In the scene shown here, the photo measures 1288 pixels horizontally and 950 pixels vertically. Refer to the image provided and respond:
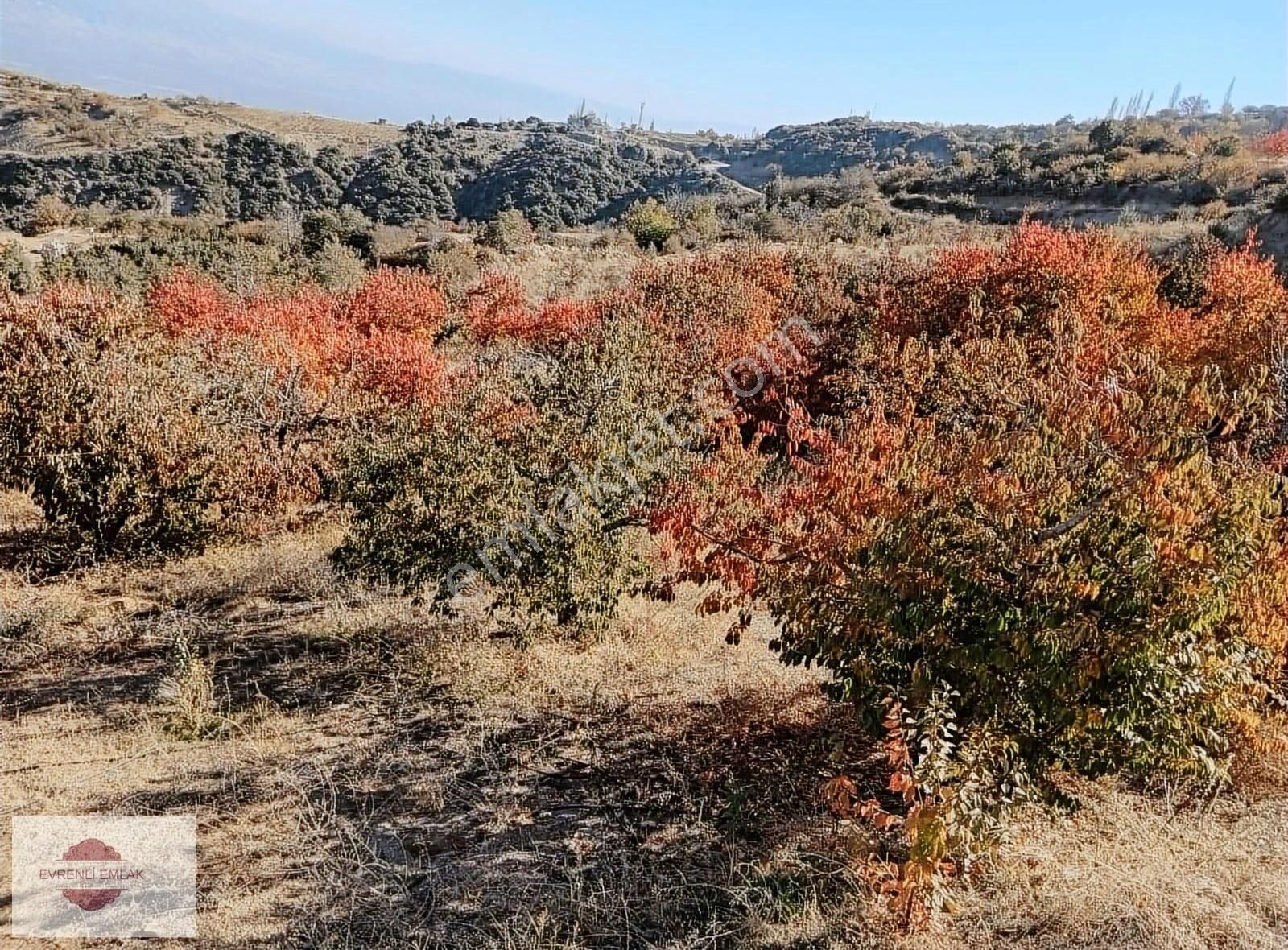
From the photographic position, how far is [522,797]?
7.76 m

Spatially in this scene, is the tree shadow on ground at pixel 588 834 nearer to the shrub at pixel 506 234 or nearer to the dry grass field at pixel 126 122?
the shrub at pixel 506 234

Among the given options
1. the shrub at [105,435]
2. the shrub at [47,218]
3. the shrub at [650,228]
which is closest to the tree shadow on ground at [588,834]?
the shrub at [105,435]

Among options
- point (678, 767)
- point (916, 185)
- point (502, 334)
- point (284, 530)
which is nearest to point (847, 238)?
point (916, 185)

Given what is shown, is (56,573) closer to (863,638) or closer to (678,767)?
(678,767)

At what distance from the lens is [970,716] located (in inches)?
245

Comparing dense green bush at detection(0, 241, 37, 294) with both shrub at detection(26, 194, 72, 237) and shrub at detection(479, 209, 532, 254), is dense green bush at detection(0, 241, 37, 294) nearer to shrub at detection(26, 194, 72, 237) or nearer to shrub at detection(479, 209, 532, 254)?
shrub at detection(26, 194, 72, 237)

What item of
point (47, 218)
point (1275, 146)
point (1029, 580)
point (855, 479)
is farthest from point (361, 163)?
point (1029, 580)

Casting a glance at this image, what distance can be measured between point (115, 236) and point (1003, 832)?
48846mm

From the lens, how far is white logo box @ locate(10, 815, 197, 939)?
20.3ft

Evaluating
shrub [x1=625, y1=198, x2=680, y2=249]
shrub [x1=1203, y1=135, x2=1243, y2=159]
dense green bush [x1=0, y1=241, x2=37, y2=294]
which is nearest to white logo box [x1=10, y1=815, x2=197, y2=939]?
A: dense green bush [x1=0, y1=241, x2=37, y2=294]

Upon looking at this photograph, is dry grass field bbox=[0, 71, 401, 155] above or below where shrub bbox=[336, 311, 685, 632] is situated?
above

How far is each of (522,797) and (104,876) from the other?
3675mm

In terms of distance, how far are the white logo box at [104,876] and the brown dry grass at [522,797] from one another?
0.15 m

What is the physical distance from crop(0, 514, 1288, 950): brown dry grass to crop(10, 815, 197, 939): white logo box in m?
0.15
